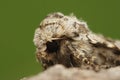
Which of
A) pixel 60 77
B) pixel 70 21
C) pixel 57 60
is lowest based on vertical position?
pixel 60 77

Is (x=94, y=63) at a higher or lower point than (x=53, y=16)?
lower

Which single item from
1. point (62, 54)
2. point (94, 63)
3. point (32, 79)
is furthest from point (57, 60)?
point (32, 79)

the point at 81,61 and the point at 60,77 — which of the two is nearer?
the point at 60,77

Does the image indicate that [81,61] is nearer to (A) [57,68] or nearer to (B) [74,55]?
(B) [74,55]

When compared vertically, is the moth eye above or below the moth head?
below

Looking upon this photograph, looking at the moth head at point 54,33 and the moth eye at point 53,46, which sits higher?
the moth head at point 54,33
